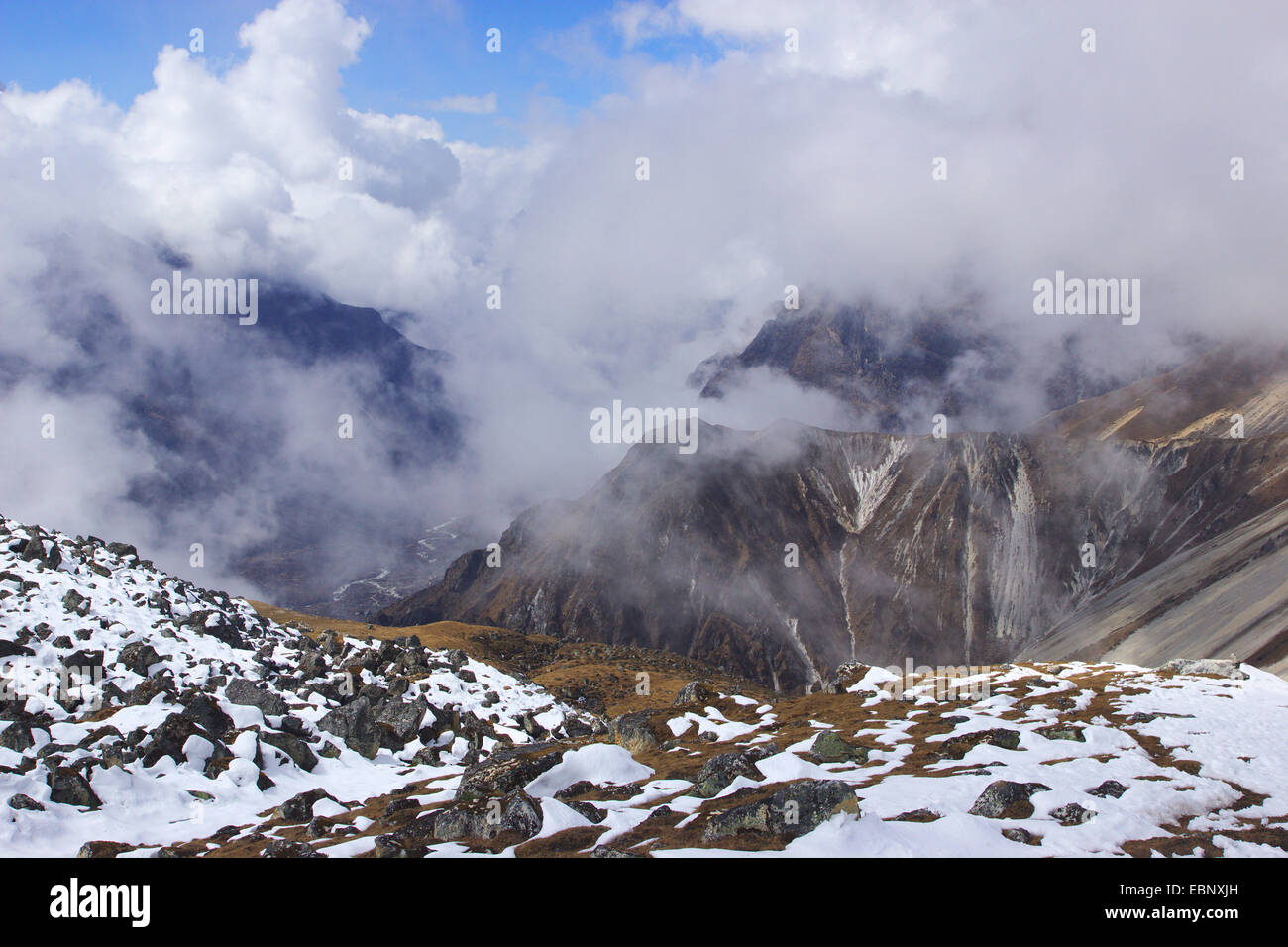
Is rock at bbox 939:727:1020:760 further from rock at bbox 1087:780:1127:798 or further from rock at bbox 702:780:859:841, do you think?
rock at bbox 702:780:859:841

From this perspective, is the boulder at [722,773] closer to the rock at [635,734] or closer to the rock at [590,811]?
the rock at [590,811]

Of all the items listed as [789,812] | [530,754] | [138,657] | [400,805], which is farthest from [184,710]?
[789,812]

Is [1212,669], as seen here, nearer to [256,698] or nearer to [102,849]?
[256,698]

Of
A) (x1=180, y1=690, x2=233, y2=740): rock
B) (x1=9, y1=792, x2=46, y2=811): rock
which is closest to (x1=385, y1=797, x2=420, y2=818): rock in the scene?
(x1=9, y1=792, x2=46, y2=811): rock
